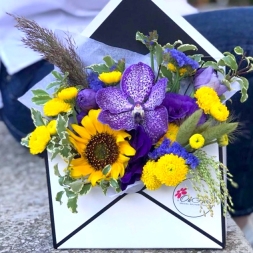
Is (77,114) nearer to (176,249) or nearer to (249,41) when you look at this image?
(176,249)

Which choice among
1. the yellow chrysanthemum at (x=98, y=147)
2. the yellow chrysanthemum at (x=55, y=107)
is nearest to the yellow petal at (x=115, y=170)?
the yellow chrysanthemum at (x=98, y=147)

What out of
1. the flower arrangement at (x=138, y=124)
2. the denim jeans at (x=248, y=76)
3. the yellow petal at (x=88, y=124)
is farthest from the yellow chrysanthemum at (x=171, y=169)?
the denim jeans at (x=248, y=76)

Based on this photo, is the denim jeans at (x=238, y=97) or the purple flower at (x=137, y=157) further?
the denim jeans at (x=238, y=97)

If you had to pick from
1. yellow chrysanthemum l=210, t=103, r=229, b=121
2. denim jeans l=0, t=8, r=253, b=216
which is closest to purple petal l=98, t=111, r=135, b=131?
yellow chrysanthemum l=210, t=103, r=229, b=121

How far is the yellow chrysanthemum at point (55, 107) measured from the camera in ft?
2.39

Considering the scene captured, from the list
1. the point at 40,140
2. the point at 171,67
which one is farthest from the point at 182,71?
the point at 40,140

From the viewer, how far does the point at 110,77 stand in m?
0.73

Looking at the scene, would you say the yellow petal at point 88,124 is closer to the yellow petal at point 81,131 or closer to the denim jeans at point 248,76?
the yellow petal at point 81,131

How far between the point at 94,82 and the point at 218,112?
0.18 metres

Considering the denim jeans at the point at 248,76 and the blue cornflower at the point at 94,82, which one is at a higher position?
the blue cornflower at the point at 94,82

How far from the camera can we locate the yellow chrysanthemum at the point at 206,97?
0.71 meters

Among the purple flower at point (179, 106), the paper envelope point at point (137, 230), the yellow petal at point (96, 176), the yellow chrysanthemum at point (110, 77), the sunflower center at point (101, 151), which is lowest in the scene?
the paper envelope point at point (137, 230)

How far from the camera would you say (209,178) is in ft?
2.35

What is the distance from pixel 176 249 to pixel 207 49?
307 millimetres
